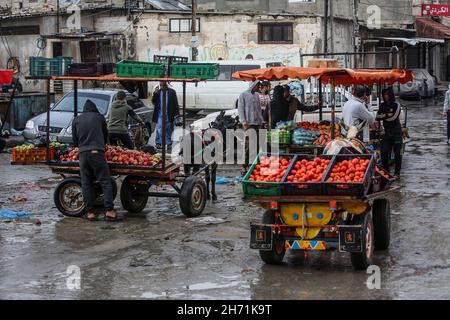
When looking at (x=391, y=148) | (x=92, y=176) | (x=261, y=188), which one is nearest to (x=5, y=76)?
(x=92, y=176)

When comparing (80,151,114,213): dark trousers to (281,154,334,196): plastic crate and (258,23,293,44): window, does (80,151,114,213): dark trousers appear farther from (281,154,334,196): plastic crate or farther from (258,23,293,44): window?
(258,23,293,44): window

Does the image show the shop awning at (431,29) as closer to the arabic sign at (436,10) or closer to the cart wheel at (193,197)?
the arabic sign at (436,10)

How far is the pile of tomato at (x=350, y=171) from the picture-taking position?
959cm

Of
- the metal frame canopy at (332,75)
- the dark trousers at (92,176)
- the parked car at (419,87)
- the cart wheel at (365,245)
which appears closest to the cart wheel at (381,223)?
the cart wheel at (365,245)

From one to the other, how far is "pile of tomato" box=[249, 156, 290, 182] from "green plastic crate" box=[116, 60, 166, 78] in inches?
113

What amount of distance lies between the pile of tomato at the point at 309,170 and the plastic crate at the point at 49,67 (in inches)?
185

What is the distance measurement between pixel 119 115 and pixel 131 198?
323 cm

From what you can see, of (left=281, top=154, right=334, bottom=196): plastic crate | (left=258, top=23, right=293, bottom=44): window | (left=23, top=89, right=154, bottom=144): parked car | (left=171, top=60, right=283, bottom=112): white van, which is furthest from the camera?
(left=258, top=23, right=293, bottom=44): window

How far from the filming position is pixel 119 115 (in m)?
16.2

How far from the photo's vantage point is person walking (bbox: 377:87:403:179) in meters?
16.9

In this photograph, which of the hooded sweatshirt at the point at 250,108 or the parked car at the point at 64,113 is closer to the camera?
the hooded sweatshirt at the point at 250,108

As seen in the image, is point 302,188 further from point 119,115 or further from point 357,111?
point 119,115

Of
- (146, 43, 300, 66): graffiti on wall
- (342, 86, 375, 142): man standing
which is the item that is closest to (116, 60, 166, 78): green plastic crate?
(342, 86, 375, 142): man standing
